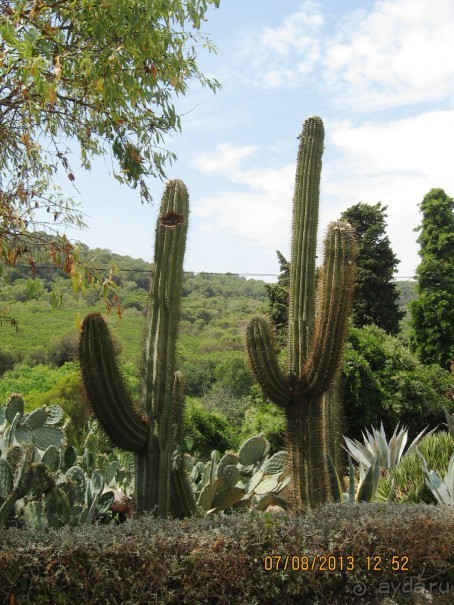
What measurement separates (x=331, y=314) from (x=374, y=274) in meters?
16.9

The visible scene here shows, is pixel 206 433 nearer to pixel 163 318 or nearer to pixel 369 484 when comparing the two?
pixel 369 484

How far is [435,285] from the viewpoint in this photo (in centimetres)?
2255

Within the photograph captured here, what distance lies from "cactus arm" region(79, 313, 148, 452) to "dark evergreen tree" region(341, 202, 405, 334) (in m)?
16.6

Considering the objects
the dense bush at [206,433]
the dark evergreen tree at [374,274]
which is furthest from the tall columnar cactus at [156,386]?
the dark evergreen tree at [374,274]

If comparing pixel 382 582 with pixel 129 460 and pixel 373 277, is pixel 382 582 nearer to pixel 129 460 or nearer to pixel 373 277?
pixel 129 460

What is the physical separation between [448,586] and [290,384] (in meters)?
1.73

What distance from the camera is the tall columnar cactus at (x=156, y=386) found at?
441 centimetres

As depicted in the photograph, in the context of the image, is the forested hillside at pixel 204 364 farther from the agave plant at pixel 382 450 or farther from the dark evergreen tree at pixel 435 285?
the agave plant at pixel 382 450

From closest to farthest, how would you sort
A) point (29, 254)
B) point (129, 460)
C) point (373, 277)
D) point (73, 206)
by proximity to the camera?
point (29, 254), point (129, 460), point (73, 206), point (373, 277)

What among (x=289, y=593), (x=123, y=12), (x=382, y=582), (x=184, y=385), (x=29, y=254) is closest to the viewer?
(x=289, y=593)

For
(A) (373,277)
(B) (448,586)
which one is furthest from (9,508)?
(A) (373,277)

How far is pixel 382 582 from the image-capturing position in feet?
13.6
